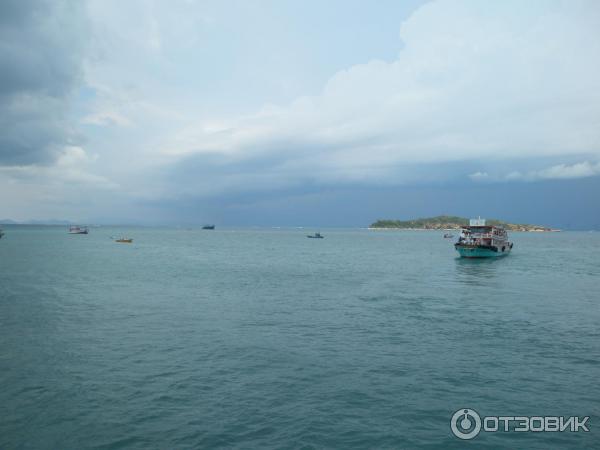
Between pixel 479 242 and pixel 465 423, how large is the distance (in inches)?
3026

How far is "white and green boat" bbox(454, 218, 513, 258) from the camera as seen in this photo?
8169cm

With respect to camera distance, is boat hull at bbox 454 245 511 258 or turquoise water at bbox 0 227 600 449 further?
boat hull at bbox 454 245 511 258

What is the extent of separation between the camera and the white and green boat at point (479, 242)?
8169 cm

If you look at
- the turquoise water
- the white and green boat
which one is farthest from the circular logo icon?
the white and green boat

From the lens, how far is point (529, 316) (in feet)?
101

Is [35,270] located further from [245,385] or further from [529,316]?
[529,316]

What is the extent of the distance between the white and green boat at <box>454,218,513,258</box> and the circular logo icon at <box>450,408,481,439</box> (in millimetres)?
70961

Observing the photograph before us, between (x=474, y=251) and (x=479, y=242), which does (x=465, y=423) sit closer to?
(x=474, y=251)

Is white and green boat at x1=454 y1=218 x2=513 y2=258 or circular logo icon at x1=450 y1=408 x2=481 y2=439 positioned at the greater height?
white and green boat at x1=454 y1=218 x2=513 y2=258

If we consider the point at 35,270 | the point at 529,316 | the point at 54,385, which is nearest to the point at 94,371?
the point at 54,385

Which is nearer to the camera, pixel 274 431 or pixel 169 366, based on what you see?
pixel 274 431

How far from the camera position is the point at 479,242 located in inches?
3317

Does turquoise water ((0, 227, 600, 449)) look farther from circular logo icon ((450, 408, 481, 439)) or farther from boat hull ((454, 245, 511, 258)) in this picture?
boat hull ((454, 245, 511, 258))

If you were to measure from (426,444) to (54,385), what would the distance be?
1497 centimetres
